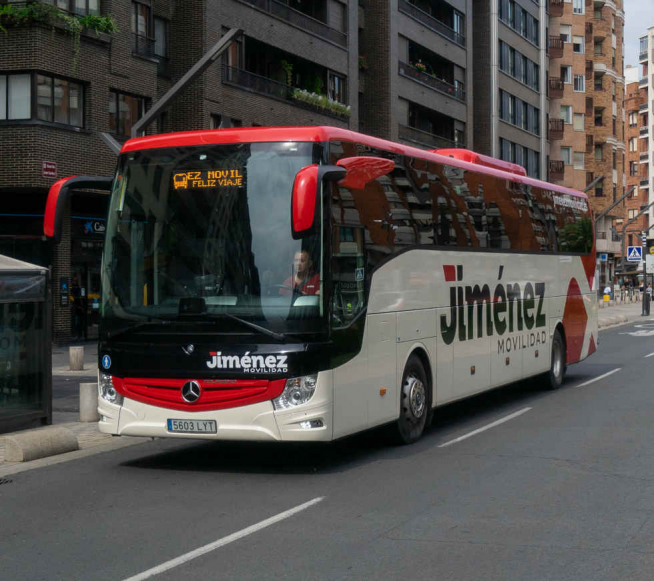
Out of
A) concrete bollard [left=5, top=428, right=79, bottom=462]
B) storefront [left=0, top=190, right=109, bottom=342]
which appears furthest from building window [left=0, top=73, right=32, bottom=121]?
concrete bollard [left=5, top=428, right=79, bottom=462]

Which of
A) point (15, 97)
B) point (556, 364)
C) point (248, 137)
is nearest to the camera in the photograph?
point (248, 137)

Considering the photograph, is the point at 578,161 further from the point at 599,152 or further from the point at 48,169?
the point at 48,169

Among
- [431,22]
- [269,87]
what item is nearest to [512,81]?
[431,22]

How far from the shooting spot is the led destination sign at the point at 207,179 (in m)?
9.37

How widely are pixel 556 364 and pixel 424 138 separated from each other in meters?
32.6

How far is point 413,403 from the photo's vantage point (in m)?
11.1

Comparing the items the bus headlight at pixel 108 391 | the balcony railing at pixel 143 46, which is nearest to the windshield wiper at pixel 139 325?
the bus headlight at pixel 108 391

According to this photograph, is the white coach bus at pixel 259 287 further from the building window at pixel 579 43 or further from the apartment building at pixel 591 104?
the building window at pixel 579 43

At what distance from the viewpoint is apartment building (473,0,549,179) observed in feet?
190

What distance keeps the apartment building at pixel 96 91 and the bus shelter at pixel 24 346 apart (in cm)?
1105

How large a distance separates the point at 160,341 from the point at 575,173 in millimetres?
70855

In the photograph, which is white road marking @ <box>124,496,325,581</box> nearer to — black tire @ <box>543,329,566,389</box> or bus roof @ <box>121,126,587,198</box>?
bus roof @ <box>121,126,587,198</box>

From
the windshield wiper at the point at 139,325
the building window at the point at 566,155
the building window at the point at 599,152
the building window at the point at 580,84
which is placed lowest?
the windshield wiper at the point at 139,325

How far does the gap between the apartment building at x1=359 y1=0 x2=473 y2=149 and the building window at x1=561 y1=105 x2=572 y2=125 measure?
24.7 metres
